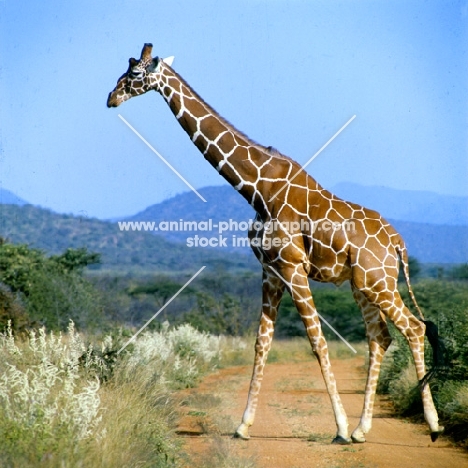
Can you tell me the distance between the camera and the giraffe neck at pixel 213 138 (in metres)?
9.98

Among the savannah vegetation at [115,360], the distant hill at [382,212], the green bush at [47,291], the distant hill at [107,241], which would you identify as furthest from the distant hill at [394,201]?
the green bush at [47,291]

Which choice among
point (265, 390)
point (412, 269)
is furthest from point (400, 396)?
point (412, 269)

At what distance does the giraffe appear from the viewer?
961 centimetres

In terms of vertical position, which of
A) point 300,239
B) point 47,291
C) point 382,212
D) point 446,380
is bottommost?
point 446,380

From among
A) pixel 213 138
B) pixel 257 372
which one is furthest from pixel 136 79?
pixel 257 372

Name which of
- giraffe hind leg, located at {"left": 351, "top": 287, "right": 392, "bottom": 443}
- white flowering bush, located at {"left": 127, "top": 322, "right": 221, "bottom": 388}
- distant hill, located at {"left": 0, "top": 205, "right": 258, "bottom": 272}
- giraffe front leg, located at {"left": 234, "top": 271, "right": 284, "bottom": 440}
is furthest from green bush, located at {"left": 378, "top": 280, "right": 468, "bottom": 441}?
distant hill, located at {"left": 0, "top": 205, "right": 258, "bottom": 272}

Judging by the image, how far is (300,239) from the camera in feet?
31.9

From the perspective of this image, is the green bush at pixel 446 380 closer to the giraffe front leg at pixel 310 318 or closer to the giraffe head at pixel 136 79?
the giraffe front leg at pixel 310 318

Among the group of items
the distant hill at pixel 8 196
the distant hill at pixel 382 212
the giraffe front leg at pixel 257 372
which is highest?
the distant hill at pixel 382 212

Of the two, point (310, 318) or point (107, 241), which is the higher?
point (107, 241)

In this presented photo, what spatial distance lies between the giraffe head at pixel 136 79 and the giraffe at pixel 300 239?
0.01 metres

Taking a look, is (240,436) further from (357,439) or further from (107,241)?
(107,241)

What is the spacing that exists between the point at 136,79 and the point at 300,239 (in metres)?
2.70

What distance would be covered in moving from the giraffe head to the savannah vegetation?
2853 millimetres
